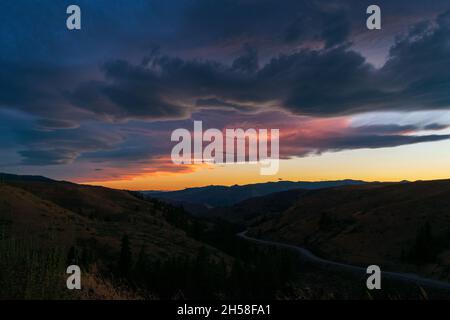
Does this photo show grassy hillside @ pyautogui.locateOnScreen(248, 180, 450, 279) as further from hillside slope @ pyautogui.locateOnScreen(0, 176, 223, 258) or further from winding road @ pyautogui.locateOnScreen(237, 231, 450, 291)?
hillside slope @ pyautogui.locateOnScreen(0, 176, 223, 258)

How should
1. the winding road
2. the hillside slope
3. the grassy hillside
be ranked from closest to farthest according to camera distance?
1. the winding road
2. the hillside slope
3. the grassy hillside

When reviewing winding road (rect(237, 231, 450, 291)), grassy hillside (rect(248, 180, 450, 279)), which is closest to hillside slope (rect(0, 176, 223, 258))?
winding road (rect(237, 231, 450, 291))

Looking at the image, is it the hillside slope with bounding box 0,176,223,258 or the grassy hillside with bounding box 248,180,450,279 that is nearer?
the hillside slope with bounding box 0,176,223,258

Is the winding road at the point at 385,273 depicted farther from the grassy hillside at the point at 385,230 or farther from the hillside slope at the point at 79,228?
the hillside slope at the point at 79,228

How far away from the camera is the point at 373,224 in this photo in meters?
99.3

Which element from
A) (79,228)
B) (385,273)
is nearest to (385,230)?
(385,273)

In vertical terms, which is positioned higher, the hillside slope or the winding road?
the hillside slope

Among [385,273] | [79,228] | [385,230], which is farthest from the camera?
[385,230]

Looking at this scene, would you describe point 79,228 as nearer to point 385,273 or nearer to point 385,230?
point 385,273

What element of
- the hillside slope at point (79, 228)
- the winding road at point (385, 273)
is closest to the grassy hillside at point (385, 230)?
the winding road at point (385, 273)

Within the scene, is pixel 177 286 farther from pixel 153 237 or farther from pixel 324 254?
pixel 324 254

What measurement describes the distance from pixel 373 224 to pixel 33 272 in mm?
100953
